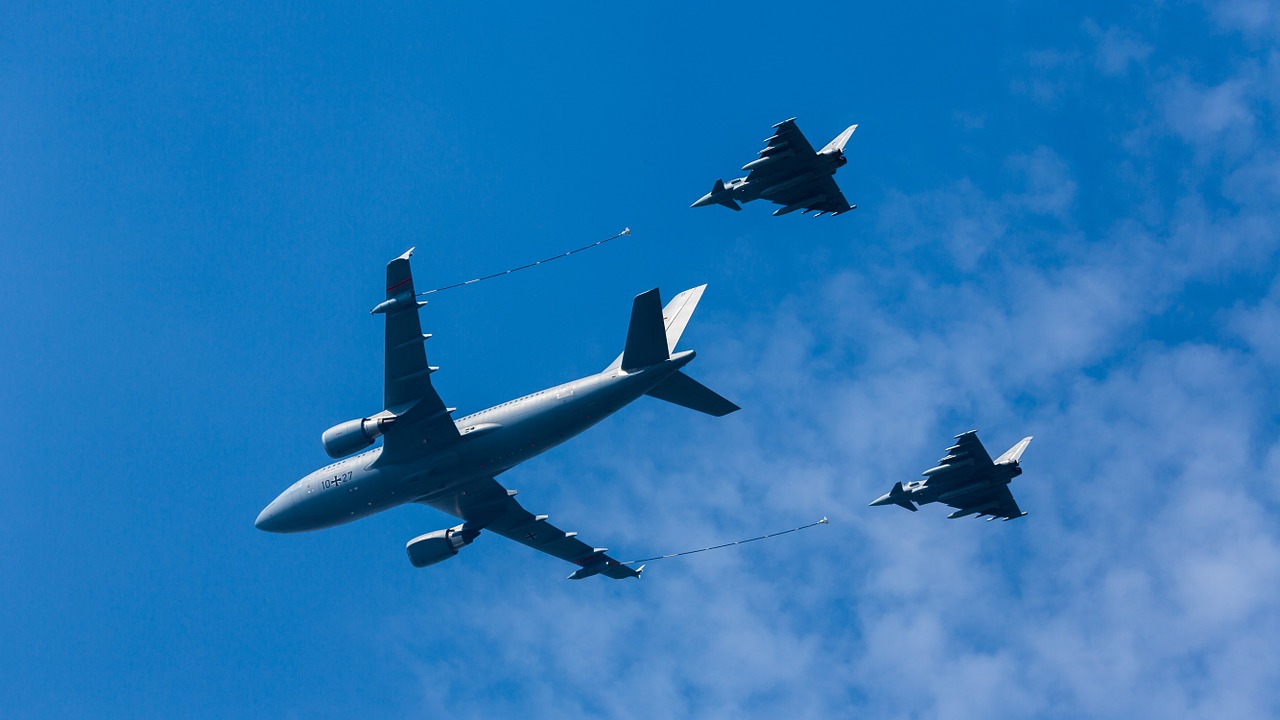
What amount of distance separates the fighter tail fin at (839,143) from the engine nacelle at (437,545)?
26039 mm

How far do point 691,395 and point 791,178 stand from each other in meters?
11.6

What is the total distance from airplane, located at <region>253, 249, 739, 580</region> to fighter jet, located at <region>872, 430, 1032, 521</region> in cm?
1149

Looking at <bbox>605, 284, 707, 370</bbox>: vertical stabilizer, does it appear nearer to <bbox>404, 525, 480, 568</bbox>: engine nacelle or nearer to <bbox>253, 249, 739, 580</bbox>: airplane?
<bbox>253, 249, 739, 580</bbox>: airplane

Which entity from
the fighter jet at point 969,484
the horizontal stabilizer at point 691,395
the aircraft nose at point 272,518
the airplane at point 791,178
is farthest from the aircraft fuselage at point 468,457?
the fighter jet at point 969,484

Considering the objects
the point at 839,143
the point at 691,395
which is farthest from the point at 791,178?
the point at 691,395

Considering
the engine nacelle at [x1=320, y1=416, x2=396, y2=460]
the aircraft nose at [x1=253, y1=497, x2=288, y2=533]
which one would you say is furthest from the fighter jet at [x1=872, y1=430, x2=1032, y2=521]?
the aircraft nose at [x1=253, y1=497, x2=288, y2=533]

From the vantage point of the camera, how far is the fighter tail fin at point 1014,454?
6000 centimetres

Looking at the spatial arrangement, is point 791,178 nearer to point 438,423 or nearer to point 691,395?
point 691,395

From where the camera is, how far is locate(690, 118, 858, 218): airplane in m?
56.8

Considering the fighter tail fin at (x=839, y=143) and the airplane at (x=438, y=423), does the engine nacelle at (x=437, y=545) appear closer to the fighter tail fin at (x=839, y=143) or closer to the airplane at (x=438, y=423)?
the airplane at (x=438, y=423)

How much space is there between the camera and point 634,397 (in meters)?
52.2

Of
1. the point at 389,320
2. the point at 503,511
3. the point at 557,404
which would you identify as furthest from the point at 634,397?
the point at 503,511

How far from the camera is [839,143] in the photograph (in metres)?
57.8

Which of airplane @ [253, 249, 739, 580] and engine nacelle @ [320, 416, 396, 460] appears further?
engine nacelle @ [320, 416, 396, 460]
